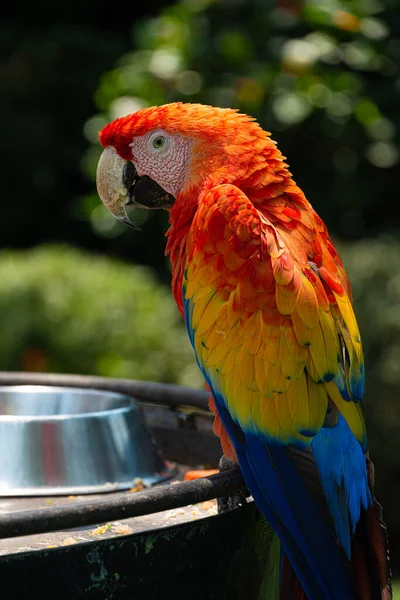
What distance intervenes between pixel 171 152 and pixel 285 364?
57cm

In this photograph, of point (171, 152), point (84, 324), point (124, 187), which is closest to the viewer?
point (171, 152)

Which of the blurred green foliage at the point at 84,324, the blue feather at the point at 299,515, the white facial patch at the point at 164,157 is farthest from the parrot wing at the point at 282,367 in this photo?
Result: the blurred green foliage at the point at 84,324

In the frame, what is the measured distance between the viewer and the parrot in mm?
1341

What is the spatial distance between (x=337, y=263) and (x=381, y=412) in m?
2.12

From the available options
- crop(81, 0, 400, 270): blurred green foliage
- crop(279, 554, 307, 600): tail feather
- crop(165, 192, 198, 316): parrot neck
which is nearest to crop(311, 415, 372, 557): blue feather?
crop(279, 554, 307, 600): tail feather

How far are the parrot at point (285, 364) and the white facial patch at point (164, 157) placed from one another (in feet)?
0.33

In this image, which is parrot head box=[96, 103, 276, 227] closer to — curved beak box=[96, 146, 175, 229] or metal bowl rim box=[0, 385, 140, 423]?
curved beak box=[96, 146, 175, 229]

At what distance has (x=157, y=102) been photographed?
4094mm

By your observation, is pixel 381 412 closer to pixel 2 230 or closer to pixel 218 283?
pixel 218 283

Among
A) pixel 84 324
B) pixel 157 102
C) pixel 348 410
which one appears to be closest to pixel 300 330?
pixel 348 410

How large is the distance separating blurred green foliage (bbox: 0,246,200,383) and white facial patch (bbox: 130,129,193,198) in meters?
1.68

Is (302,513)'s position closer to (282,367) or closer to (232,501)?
(232,501)

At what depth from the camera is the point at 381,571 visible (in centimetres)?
133

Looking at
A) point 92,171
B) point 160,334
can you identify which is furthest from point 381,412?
point 92,171
